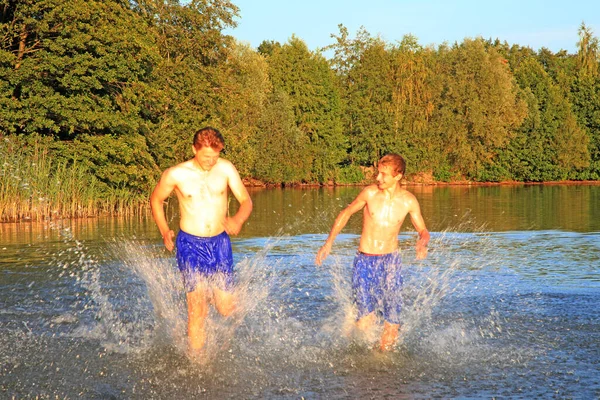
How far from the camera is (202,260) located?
7.82 m

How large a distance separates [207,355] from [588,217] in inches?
862

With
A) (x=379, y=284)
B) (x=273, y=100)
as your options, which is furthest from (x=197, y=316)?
(x=273, y=100)

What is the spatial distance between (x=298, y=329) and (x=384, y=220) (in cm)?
189

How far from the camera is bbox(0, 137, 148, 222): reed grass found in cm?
2373

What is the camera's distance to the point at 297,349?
8.34m

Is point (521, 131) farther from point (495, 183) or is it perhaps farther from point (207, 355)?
point (207, 355)

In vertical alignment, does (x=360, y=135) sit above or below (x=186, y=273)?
above

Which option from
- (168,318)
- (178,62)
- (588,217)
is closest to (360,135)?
(178,62)

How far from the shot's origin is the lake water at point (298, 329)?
7.02m

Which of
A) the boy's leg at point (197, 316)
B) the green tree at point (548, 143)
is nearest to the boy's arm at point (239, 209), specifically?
the boy's leg at point (197, 316)

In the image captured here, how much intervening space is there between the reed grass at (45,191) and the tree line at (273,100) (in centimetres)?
26

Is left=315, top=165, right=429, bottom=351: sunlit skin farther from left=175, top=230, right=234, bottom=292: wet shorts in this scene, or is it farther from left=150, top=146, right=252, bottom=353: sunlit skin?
left=150, top=146, right=252, bottom=353: sunlit skin

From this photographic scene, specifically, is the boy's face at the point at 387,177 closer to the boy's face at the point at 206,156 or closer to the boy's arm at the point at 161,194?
the boy's face at the point at 206,156

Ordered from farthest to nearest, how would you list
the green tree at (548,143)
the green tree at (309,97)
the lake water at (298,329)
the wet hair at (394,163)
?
the green tree at (548,143) → the green tree at (309,97) → the wet hair at (394,163) → the lake water at (298,329)
